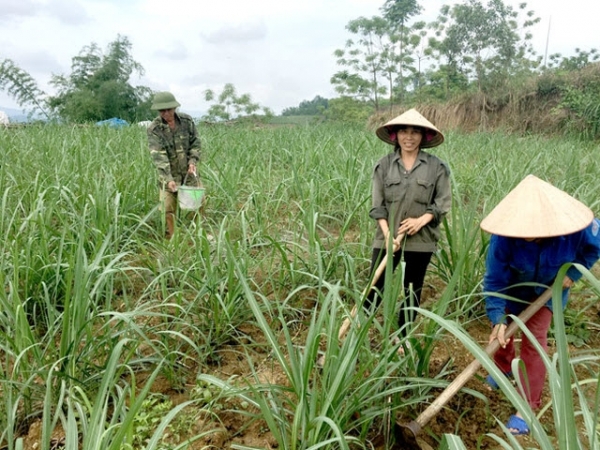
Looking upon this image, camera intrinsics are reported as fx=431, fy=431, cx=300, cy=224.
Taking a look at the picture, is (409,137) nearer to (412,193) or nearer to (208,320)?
(412,193)

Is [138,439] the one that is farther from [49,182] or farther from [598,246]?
[49,182]

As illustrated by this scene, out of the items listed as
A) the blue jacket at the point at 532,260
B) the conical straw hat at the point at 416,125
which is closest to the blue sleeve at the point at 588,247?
the blue jacket at the point at 532,260

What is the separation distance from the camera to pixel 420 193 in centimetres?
219

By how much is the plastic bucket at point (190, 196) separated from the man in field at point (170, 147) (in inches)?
11.3

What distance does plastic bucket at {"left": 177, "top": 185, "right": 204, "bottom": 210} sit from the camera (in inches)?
118

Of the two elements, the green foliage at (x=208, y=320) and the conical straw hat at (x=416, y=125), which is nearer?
the green foliage at (x=208, y=320)

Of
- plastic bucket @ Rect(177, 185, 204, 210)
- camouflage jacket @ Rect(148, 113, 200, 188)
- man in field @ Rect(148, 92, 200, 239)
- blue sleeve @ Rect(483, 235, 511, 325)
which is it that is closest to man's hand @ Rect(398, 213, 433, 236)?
blue sleeve @ Rect(483, 235, 511, 325)

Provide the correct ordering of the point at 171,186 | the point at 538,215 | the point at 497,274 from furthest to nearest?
1. the point at 171,186
2. the point at 497,274
3. the point at 538,215

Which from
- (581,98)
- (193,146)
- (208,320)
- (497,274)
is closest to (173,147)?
(193,146)

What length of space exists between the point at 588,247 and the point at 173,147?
310 cm

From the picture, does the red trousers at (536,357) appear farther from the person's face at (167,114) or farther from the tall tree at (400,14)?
the tall tree at (400,14)

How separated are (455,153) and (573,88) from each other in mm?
8555

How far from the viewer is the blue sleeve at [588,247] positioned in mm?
1560

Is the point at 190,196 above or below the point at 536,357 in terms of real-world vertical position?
above
